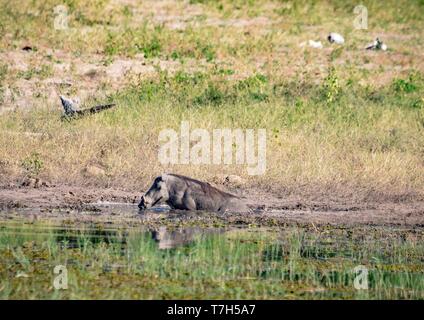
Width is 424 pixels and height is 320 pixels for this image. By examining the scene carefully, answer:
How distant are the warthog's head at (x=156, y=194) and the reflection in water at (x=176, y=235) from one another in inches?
42.5

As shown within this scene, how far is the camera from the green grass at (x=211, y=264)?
27.7ft

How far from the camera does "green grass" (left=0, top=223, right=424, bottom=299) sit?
845cm

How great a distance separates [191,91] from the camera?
62.3 feet

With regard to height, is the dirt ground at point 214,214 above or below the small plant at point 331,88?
below

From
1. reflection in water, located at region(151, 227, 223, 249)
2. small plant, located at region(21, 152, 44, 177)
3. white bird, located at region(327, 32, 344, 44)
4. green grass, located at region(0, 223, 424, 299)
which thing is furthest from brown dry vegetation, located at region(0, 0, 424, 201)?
green grass, located at region(0, 223, 424, 299)

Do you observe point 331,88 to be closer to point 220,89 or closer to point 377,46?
point 220,89

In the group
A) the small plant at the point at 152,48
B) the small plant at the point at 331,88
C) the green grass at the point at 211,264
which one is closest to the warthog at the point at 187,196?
the green grass at the point at 211,264

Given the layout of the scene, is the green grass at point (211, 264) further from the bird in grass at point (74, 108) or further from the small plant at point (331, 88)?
the small plant at point (331, 88)

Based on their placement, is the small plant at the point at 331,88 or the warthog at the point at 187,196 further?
the small plant at the point at 331,88

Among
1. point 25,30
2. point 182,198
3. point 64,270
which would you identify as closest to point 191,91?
point 25,30

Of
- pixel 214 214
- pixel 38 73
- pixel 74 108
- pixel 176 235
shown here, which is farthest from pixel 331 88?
pixel 176 235

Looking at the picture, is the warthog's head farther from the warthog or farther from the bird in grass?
the bird in grass

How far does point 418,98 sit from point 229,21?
5686mm
